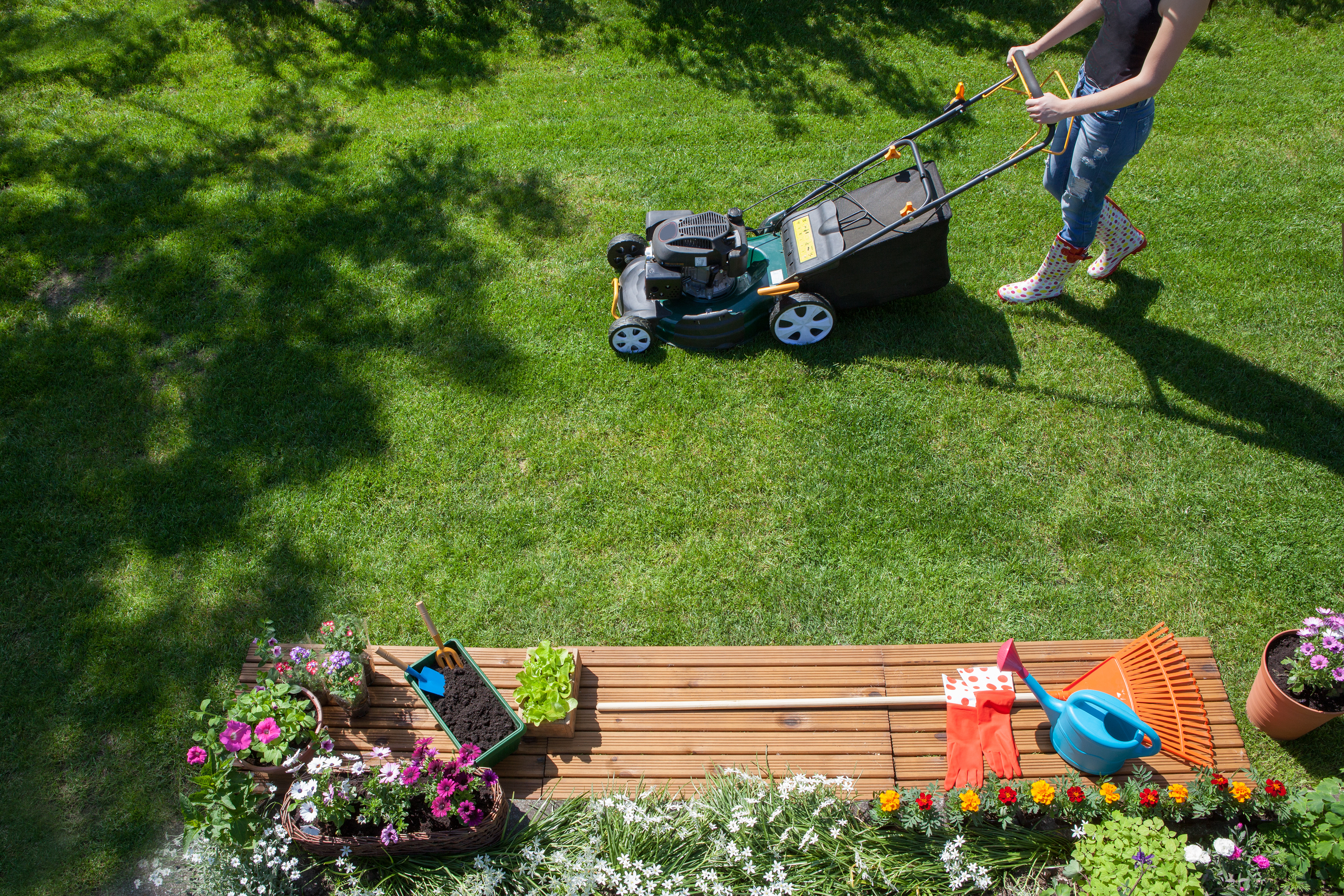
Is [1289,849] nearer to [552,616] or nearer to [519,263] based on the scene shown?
[552,616]

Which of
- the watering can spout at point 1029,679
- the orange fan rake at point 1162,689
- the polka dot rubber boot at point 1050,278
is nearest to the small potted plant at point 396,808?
the watering can spout at point 1029,679

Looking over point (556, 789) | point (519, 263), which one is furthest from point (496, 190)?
Answer: point (556, 789)

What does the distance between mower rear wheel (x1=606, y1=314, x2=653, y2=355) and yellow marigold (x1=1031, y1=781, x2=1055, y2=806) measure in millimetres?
3005

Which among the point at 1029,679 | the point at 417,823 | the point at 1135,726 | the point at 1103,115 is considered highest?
the point at 1103,115

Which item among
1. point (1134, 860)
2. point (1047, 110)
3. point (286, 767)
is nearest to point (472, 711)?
point (286, 767)

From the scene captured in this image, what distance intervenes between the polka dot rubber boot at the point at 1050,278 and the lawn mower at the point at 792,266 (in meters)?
0.53

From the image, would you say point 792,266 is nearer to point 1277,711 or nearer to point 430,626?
point 430,626

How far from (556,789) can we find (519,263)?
345cm

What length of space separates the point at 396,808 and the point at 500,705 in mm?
555

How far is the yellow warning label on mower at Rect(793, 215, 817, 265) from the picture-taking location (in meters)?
4.53

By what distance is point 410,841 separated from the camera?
2.84 m

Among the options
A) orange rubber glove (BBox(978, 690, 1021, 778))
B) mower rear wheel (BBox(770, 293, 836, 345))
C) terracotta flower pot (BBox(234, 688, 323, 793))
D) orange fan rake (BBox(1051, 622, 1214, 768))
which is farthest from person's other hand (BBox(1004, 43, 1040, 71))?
terracotta flower pot (BBox(234, 688, 323, 793))

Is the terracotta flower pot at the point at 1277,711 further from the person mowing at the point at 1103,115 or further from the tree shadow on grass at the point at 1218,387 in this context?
the person mowing at the point at 1103,115

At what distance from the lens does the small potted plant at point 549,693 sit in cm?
318
